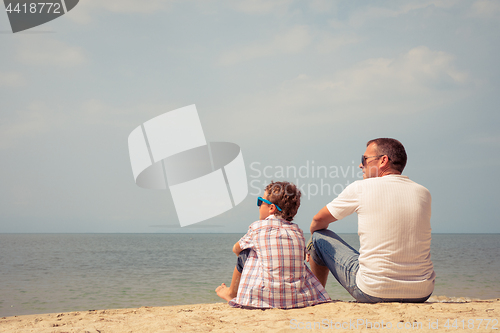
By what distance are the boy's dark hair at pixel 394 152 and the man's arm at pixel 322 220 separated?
0.59m

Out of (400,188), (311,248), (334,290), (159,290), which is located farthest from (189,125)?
(400,188)

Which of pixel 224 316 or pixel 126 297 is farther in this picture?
pixel 126 297

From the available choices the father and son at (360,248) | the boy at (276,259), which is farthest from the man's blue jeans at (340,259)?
the boy at (276,259)

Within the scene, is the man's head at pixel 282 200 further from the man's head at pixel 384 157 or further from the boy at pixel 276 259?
the man's head at pixel 384 157

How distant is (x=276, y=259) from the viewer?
258 centimetres

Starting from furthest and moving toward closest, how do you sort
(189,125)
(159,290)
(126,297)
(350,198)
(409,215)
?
(189,125)
(159,290)
(126,297)
(350,198)
(409,215)

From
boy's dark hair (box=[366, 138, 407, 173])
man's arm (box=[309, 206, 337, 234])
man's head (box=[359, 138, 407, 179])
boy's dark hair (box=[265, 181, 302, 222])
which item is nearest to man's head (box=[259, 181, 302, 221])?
boy's dark hair (box=[265, 181, 302, 222])

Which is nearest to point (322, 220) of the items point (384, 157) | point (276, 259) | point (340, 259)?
point (340, 259)

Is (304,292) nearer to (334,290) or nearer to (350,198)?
(350,198)

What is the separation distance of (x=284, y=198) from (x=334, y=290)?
5.20 metres

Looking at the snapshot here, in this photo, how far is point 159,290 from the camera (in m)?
7.68

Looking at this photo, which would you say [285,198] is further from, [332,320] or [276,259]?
[332,320]

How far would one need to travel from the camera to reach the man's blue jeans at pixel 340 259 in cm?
254

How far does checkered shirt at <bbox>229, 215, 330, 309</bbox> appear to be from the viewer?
2594mm
